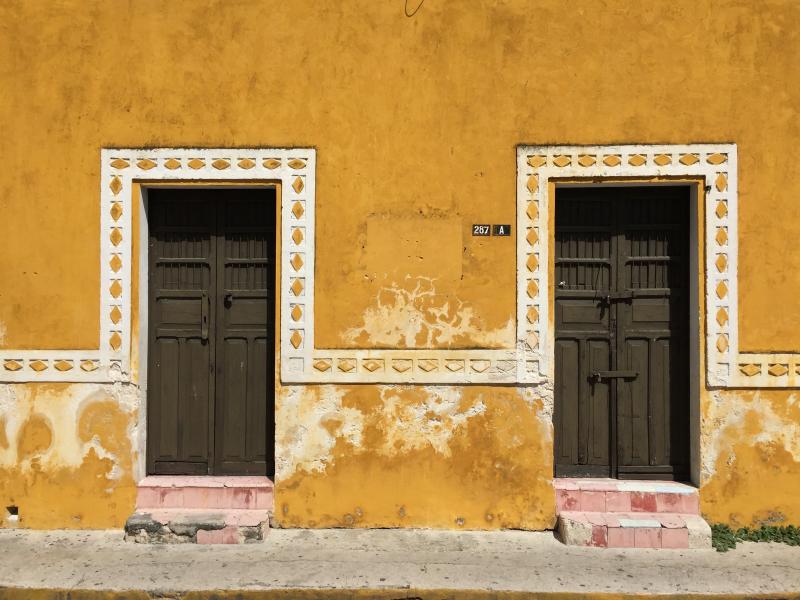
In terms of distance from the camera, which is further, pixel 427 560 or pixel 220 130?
pixel 220 130

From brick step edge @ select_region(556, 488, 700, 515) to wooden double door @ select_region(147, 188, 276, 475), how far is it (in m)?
2.27

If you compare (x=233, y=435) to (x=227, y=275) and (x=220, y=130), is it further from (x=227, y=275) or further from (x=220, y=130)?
(x=220, y=130)

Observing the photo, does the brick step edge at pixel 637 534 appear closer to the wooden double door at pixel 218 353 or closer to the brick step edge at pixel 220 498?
the brick step edge at pixel 220 498

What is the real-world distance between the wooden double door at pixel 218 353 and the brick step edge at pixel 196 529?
0.46m

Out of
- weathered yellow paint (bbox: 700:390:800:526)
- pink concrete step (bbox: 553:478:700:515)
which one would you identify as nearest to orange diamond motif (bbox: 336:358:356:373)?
pink concrete step (bbox: 553:478:700:515)

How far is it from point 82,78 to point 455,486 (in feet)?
13.4

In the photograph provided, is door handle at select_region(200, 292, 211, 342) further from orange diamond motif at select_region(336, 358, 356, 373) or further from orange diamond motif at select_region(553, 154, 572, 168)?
orange diamond motif at select_region(553, 154, 572, 168)

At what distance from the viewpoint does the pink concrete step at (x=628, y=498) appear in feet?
14.9

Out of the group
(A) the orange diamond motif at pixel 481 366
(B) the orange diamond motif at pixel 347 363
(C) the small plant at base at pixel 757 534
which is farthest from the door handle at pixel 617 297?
(B) the orange diamond motif at pixel 347 363

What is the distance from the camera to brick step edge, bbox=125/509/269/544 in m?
4.39

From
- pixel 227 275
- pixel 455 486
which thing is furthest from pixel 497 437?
pixel 227 275

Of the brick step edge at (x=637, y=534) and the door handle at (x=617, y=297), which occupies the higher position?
the door handle at (x=617, y=297)

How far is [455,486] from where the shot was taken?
4594 millimetres

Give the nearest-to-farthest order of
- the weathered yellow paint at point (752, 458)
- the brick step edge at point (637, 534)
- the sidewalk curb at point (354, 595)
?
the sidewalk curb at point (354, 595), the brick step edge at point (637, 534), the weathered yellow paint at point (752, 458)
